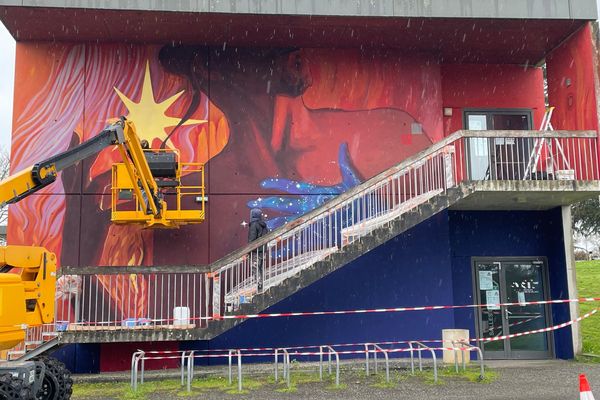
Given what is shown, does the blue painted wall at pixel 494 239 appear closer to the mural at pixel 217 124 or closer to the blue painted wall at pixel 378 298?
the blue painted wall at pixel 378 298

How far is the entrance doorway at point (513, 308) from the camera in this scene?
48.2 ft

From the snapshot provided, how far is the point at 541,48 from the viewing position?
1534cm

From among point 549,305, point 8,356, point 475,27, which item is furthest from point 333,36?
point 8,356

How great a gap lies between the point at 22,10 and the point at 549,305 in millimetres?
13351

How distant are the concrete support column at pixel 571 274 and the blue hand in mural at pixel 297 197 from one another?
4.85 m

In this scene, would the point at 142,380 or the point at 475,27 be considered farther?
the point at 475,27

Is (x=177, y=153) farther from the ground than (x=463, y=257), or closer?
farther from the ground

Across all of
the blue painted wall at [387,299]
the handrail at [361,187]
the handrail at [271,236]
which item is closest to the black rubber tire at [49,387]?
the handrail at [271,236]

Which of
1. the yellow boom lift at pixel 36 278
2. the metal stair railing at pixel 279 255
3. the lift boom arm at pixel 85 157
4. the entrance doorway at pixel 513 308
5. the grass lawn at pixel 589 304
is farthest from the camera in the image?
the grass lawn at pixel 589 304

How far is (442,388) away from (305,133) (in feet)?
21.9

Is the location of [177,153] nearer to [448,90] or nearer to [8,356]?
[8,356]

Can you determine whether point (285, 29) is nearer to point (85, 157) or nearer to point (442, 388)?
point (85, 157)

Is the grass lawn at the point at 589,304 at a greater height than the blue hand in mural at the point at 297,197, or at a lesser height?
lesser

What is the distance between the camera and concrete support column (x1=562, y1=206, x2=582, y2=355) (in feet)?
46.1
